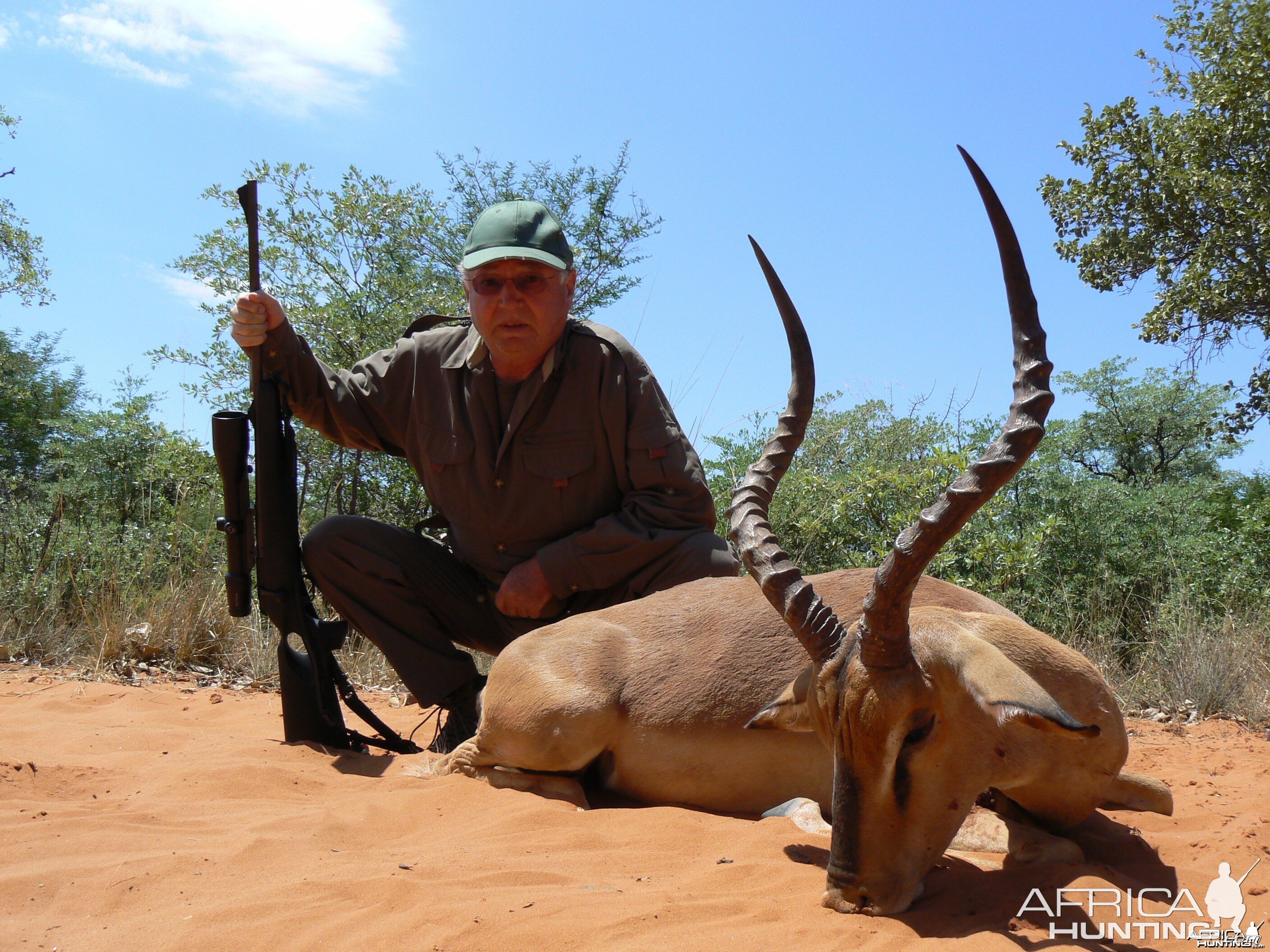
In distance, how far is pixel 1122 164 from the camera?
9.62 metres

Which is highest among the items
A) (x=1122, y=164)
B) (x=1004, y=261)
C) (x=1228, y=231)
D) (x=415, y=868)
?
(x=1122, y=164)

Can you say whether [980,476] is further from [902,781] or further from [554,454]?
[554,454]

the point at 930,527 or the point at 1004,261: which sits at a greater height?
the point at 1004,261

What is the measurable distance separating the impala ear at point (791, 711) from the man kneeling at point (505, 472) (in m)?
2.07

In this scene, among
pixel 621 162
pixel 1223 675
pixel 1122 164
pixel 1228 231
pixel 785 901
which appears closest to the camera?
pixel 785 901

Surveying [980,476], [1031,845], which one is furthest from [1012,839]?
[980,476]

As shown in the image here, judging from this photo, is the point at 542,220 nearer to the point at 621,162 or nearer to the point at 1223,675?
the point at 1223,675

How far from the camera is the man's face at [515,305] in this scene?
214 inches

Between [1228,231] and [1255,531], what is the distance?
8.65 feet

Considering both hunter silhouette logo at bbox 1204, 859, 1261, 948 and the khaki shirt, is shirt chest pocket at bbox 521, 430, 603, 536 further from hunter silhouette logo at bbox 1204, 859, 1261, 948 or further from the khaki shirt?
hunter silhouette logo at bbox 1204, 859, 1261, 948

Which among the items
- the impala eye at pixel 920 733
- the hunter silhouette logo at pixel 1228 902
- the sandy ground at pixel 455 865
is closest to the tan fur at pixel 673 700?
the sandy ground at pixel 455 865

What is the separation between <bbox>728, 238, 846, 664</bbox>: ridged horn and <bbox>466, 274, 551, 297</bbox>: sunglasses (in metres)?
1.95

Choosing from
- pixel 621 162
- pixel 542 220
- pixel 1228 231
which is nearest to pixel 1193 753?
pixel 542 220

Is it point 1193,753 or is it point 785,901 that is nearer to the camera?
point 785,901
